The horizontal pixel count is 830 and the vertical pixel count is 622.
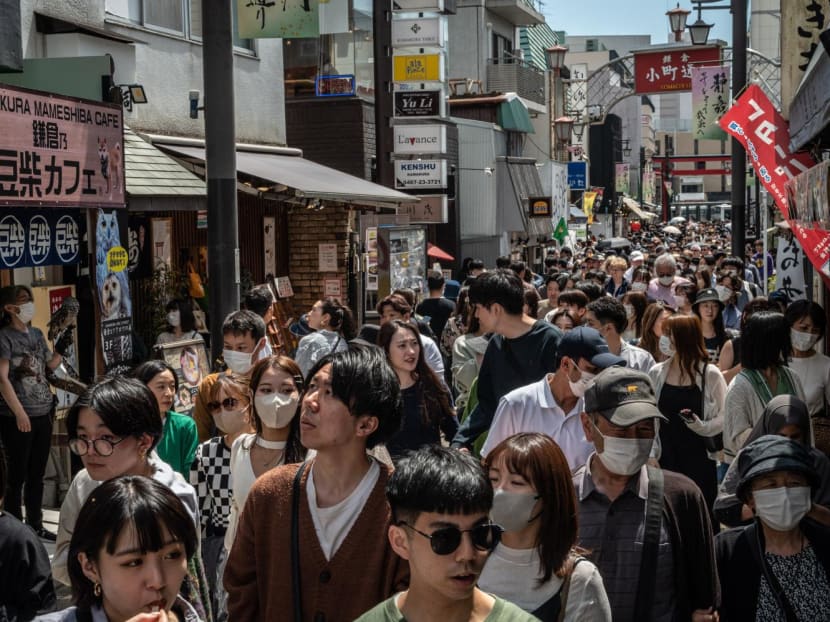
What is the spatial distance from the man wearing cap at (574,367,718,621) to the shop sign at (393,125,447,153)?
16238mm

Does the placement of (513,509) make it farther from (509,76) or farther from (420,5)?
(509,76)

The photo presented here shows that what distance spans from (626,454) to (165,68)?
12.3 m

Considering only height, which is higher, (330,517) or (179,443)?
(330,517)

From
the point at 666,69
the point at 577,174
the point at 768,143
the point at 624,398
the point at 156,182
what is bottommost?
the point at 624,398

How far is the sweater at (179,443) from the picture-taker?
619cm

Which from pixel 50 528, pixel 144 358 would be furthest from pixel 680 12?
pixel 50 528

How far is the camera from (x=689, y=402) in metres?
7.18

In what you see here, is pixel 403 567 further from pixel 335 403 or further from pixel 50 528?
pixel 50 528

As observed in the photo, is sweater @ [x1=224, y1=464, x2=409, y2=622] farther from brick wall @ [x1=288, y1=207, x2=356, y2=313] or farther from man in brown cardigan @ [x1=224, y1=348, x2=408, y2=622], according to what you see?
brick wall @ [x1=288, y1=207, x2=356, y2=313]

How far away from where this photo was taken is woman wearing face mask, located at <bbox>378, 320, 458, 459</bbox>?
7227mm

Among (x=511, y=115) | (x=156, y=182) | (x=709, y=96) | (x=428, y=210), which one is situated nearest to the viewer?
(x=156, y=182)

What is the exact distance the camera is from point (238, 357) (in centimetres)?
796

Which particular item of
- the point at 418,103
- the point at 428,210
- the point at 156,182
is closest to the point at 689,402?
the point at 156,182

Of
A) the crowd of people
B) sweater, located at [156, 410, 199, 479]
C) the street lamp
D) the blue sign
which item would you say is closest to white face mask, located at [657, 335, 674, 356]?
the crowd of people
